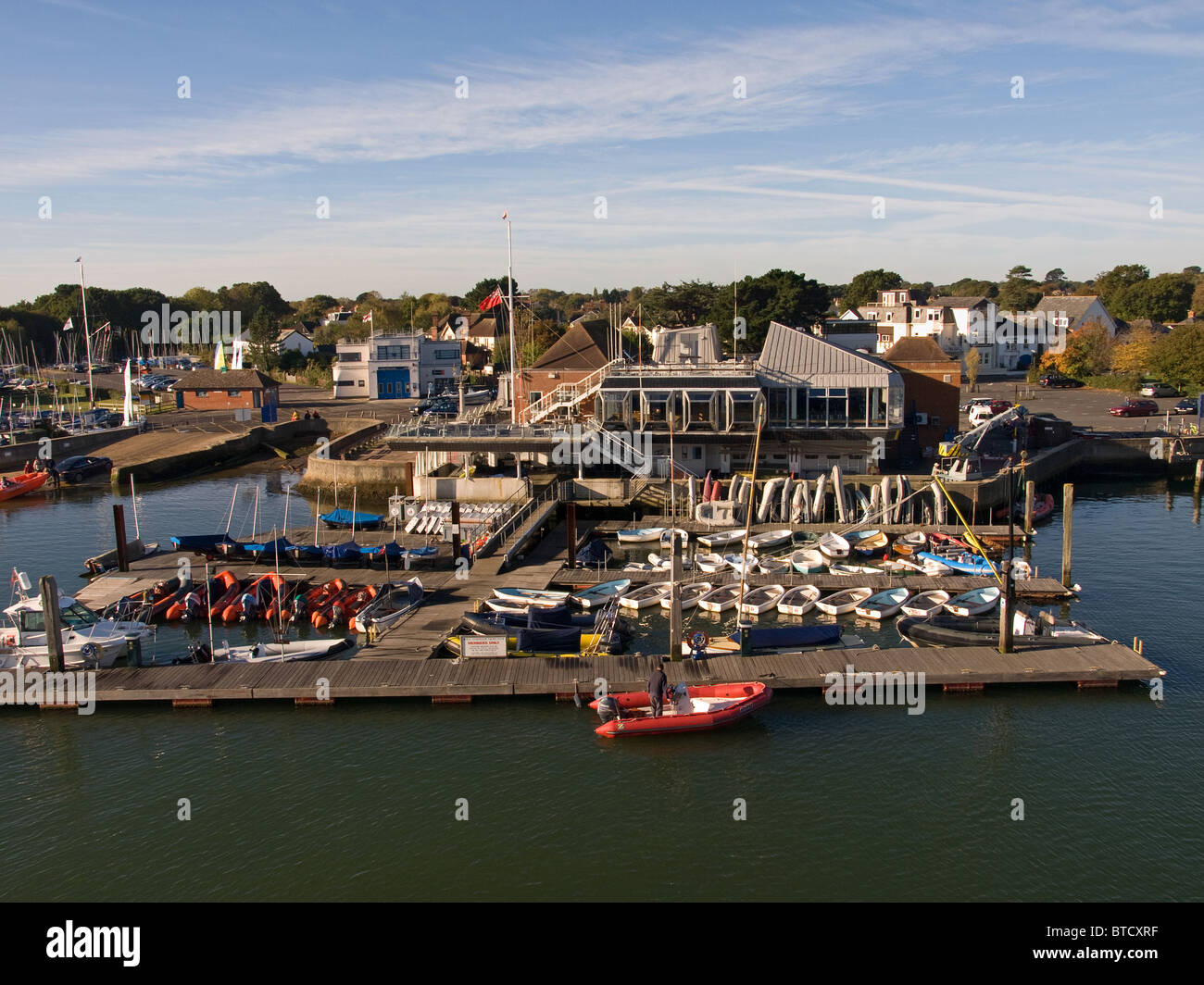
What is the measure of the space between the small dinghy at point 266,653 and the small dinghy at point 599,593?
30.7 ft

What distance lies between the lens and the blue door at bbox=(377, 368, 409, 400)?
9806cm

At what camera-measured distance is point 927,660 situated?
29.9m

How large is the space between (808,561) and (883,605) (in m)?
5.78

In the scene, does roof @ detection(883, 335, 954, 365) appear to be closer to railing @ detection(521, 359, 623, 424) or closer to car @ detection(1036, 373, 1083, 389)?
railing @ detection(521, 359, 623, 424)

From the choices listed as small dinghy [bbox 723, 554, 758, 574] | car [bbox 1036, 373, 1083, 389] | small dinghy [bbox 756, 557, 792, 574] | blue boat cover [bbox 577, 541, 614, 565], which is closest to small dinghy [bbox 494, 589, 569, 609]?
blue boat cover [bbox 577, 541, 614, 565]

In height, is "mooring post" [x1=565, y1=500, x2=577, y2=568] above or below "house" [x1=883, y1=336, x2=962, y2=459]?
below

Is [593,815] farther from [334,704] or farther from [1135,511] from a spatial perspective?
[1135,511]

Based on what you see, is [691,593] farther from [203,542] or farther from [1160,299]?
[1160,299]

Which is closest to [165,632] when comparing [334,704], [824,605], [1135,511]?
[334,704]

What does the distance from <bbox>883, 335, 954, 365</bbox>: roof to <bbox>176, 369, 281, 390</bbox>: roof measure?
5709 centimetres

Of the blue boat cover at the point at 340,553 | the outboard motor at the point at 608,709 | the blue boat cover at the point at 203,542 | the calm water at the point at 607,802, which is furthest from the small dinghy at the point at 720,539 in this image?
the blue boat cover at the point at 203,542

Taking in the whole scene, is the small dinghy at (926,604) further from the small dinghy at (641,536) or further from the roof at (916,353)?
the roof at (916,353)

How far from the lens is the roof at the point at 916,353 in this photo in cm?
6400

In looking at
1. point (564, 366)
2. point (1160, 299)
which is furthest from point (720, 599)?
point (1160, 299)
